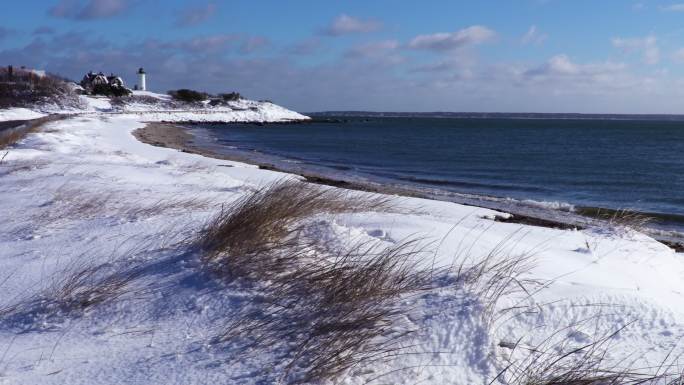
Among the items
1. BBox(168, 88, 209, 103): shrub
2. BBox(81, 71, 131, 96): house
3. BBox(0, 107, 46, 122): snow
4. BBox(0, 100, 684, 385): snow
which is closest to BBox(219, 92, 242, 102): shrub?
BBox(168, 88, 209, 103): shrub

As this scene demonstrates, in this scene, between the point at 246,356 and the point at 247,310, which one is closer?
the point at 246,356

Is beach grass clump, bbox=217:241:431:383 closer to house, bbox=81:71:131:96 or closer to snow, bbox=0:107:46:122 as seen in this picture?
snow, bbox=0:107:46:122

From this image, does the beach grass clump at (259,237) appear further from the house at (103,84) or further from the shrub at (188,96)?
the shrub at (188,96)

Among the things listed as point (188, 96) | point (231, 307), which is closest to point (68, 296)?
point (231, 307)

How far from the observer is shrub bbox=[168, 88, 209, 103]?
9631cm

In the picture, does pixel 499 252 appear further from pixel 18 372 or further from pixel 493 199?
pixel 493 199

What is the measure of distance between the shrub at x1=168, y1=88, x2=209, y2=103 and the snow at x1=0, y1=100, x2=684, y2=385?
9309 cm

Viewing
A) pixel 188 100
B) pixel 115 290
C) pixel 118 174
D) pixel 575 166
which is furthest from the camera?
pixel 188 100

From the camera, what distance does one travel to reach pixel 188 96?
9812 cm

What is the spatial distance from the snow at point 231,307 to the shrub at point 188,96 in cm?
9309

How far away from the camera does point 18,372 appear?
3217 mm

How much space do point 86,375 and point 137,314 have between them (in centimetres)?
75

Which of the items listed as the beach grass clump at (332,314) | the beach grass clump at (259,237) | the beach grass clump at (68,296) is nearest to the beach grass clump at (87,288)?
the beach grass clump at (68,296)

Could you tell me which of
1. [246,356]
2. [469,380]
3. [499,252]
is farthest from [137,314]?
[499,252]
